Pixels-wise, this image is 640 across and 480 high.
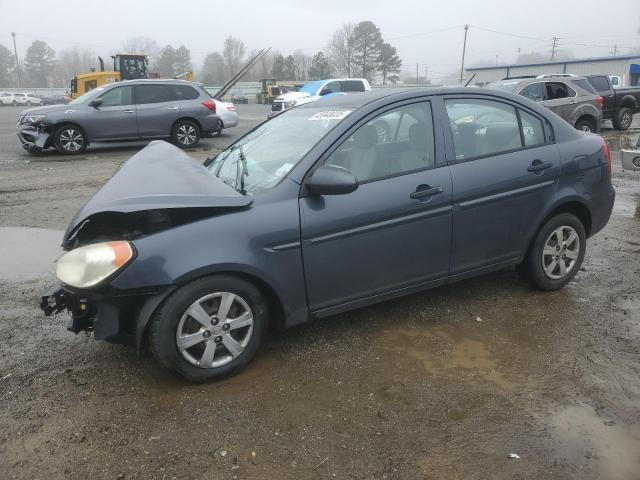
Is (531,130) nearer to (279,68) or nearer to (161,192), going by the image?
(161,192)

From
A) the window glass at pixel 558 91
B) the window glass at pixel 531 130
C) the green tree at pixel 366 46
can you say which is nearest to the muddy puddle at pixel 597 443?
the window glass at pixel 531 130

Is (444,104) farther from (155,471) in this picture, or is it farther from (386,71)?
(386,71)

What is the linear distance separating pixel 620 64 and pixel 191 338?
60562 millimetres

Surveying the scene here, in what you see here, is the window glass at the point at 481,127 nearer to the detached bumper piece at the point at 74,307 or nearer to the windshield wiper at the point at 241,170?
the windshield wiper at the point at 241,170

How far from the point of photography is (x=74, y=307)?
2.85 metres

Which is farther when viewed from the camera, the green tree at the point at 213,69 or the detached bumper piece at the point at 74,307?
the green tree at the point at 213,69

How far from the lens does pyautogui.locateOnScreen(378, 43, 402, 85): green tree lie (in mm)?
87250

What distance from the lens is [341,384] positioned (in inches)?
119

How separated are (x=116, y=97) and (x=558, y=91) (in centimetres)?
1079

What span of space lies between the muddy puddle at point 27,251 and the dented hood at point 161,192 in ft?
6.31

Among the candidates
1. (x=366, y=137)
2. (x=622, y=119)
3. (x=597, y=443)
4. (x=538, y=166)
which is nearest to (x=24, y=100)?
(x=622, y=119)

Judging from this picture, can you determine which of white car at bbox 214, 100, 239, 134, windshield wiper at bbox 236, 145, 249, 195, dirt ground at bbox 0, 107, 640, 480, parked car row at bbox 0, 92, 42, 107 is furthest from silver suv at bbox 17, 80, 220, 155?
parked car row at bbox 0, 92, 42, 107

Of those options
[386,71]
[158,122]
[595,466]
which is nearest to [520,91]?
[158,122]

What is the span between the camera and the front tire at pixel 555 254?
4.11 meters
